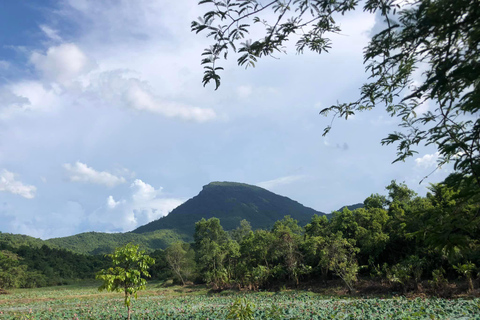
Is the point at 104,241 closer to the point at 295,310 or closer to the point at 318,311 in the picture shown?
the point at 295,310

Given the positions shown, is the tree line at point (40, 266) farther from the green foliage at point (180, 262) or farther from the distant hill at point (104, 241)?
the distant hill at point (104, 241)

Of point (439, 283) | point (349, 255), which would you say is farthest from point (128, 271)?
point (349, 255)

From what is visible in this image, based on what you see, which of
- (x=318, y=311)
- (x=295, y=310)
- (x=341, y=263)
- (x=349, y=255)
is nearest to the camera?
(x=318, y=311)

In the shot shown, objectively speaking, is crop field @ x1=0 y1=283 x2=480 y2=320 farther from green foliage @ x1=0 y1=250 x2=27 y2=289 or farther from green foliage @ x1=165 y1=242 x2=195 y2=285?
green foliage @ x1=0 y1=250 x2=27 y2=289

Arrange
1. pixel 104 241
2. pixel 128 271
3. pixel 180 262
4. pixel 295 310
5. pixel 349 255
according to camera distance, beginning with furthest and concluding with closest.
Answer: pixel 104 241 → pixel 180 262 → pixel 349 255 → pixel 295 310 → pixel 128 271

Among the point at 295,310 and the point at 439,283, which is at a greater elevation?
the point at 295,310

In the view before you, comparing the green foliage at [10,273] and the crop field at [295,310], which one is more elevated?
the green foliage at [10,273]

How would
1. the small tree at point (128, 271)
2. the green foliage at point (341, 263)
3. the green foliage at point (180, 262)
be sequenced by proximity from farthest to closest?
the green foliage at point (180, 262)
the green foliage at point (341, 263)
the small tree at point (128, 271)

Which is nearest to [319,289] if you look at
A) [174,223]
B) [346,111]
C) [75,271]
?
[346,111]

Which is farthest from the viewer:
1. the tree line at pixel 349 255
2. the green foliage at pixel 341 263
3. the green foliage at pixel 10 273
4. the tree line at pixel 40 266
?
the tree line at pixel 40 266

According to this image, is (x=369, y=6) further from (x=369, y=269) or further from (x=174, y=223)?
(x=174, y=223)

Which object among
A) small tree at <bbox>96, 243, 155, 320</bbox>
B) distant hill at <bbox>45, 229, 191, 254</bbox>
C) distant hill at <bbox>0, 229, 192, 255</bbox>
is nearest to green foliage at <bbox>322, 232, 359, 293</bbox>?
small tree at <bbox>96, 243, 155, 320</bbox>

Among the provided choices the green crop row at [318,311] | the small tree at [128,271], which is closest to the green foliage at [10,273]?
the green crop row at [318,311]

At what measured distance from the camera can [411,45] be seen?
3303 millimetres
